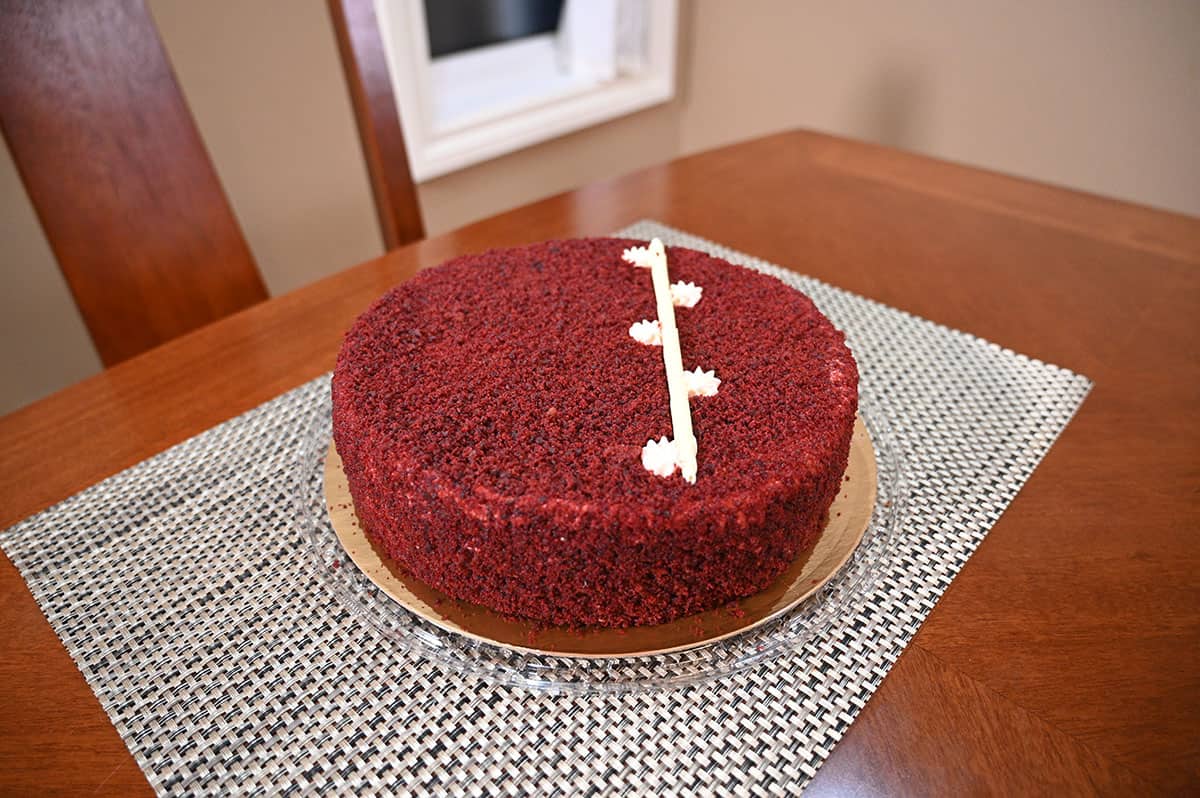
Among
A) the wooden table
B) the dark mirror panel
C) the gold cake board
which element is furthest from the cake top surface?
the dark mirror panel

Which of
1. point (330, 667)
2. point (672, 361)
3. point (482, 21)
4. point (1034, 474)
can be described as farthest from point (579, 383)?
point (482, 21)

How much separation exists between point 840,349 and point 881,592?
0.90 ft

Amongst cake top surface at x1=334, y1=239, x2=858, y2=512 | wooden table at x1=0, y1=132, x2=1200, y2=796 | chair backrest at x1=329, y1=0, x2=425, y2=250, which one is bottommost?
wooden table at x1=0, y1=132, x2=1200, y2=796

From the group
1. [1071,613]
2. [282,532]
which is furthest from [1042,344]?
[282,532]

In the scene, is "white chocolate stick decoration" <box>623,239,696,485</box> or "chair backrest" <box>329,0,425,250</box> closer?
"white chocolate stick decoration" <box>623,239,696,485</box>

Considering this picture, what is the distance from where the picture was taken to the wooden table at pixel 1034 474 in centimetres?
65

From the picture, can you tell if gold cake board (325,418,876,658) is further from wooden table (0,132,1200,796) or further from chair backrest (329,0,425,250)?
chair backrest (329,0,425,250)

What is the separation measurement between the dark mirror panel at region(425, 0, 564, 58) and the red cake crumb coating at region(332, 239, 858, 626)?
1909 mm

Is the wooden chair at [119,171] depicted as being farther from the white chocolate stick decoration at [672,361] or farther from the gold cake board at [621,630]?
the white chocolate stick decoration at [672,361]

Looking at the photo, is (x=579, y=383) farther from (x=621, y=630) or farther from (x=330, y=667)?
(x=330, y=667)

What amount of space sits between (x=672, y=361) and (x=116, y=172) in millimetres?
973

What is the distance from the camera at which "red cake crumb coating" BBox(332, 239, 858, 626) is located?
2.33ft

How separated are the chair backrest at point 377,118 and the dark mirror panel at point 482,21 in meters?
1.19

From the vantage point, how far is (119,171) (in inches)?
48.1
